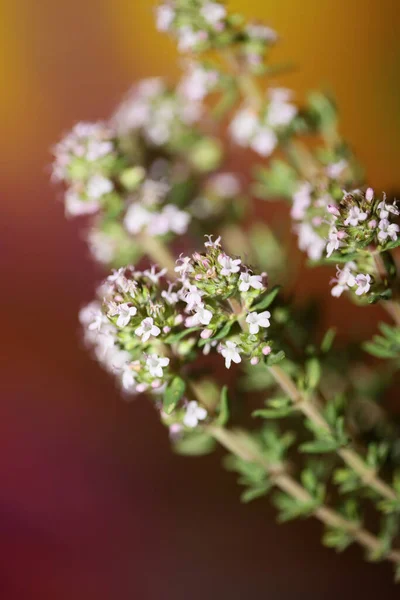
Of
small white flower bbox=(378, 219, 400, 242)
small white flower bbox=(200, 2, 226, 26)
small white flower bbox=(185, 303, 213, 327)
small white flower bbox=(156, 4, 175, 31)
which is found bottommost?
small white flower bbox=(185, 303, 213, 327)

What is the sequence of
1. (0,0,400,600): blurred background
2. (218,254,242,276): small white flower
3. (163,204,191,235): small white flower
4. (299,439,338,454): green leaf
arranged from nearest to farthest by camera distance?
(218,254,242,276): small white flower
(299,439,338,454): green leaf
(163,204,191,235): small white flower
(0,0,400,600): blurred background

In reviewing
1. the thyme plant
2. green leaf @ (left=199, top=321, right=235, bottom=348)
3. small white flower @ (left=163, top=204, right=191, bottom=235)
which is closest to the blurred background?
the thyme plant

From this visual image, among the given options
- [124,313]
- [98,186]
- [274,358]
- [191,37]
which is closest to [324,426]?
[274,358]

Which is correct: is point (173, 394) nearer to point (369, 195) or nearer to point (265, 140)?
point (369, 195)

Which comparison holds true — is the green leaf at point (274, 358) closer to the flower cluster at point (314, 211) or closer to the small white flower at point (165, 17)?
the flower cluster at point (314, 211)

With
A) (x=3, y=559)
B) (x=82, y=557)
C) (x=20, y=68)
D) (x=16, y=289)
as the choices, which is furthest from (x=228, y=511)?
(x=20, y=68)

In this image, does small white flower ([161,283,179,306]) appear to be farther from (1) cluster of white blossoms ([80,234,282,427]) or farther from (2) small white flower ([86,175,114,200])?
(2) small white flower ([86,175,114,200])
